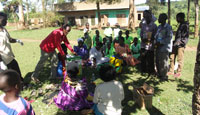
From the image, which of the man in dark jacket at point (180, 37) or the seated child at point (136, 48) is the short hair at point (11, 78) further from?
the seated child at point (136, 48)

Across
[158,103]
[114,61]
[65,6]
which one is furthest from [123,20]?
[158,103]

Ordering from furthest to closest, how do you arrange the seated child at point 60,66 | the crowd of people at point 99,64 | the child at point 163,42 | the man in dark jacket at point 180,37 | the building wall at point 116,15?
the building wall at point 116,15 < the seated child at point 60,66 < the man in dark jacket at point 180,37 < the child at point 163,42 < the crowd of people at point 99,64

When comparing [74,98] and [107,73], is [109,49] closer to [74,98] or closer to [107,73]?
[74,98]

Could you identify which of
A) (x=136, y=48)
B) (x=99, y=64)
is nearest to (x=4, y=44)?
(x=99, y=64)

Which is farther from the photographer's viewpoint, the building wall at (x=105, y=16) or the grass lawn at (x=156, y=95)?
the building wall at (x=105, y=16)

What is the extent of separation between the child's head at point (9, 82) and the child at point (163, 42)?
4.34 metres

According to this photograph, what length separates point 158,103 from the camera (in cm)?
412

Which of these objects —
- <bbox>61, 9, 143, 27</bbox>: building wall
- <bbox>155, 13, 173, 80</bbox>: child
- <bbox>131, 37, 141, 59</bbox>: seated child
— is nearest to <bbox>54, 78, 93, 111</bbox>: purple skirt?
<bbox>155, 13, 173, 80</bbox>: child

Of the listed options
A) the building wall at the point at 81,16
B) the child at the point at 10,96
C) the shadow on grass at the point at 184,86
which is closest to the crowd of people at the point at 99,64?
the child at the point at 10,96

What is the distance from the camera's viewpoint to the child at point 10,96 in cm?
183

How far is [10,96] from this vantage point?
1893 millimetres

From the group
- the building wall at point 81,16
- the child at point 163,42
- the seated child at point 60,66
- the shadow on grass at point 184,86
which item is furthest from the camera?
the building wall at point 81,16

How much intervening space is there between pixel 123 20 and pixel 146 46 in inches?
1040

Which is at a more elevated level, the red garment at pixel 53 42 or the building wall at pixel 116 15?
the building wall at pixel 116 15
